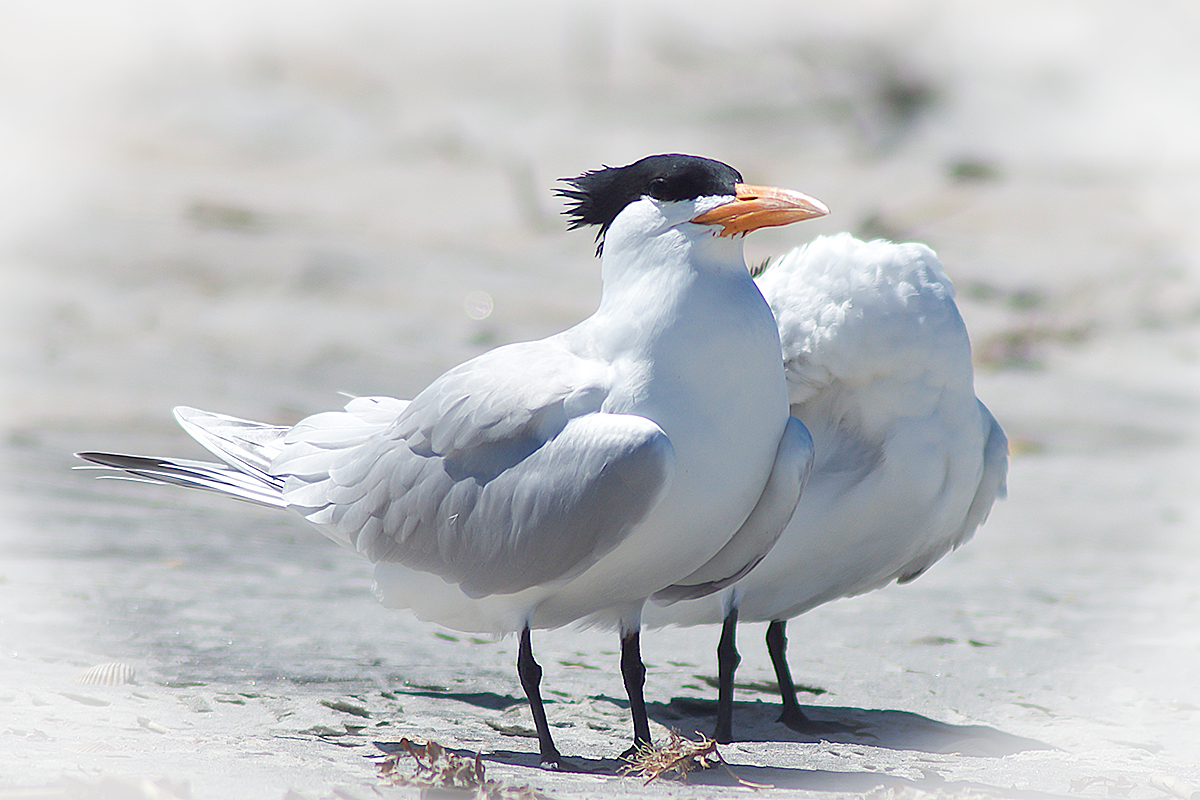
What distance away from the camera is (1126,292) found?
1142cm

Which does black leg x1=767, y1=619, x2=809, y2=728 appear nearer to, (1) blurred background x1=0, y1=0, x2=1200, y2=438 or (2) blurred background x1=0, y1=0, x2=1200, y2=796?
(2) blurred background x1=0, y1=0, x2=1200, y2=796

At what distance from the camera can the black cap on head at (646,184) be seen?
3.06 metres

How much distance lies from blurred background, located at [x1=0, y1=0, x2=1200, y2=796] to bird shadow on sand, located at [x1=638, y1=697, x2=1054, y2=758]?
0.57 m

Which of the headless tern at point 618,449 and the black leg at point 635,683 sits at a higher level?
the headless tern at point 618,449

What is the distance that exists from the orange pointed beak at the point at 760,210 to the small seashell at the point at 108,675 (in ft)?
6.62

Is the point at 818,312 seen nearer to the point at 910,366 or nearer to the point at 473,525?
the point at 910,366

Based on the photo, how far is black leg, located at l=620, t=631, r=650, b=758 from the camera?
127 inches

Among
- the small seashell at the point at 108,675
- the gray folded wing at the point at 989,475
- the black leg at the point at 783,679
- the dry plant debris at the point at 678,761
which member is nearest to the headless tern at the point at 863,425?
the black leg at the point at 783,679

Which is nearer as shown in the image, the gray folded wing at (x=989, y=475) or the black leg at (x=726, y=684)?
the black leg at (x=726, y=684)

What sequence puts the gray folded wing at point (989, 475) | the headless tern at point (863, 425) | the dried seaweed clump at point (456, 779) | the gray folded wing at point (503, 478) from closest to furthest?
the dried seaweed clump at point (456, 779), the gray folded wing at point (503, 478), the headless tern at point (863, 425), the gray folded wing at point (989, 475)

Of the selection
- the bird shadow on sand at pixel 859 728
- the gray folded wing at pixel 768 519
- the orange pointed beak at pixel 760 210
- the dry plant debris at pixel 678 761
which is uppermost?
the orange pointed beak at pixel 760 210

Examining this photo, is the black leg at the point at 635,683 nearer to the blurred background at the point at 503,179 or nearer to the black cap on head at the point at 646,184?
the black cap on head at the point at 646,184

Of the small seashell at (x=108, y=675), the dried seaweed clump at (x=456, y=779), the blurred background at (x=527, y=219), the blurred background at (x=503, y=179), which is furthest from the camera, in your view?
the blurred background at (x=503, y=179)

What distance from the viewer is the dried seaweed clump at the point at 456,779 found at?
257 cm
